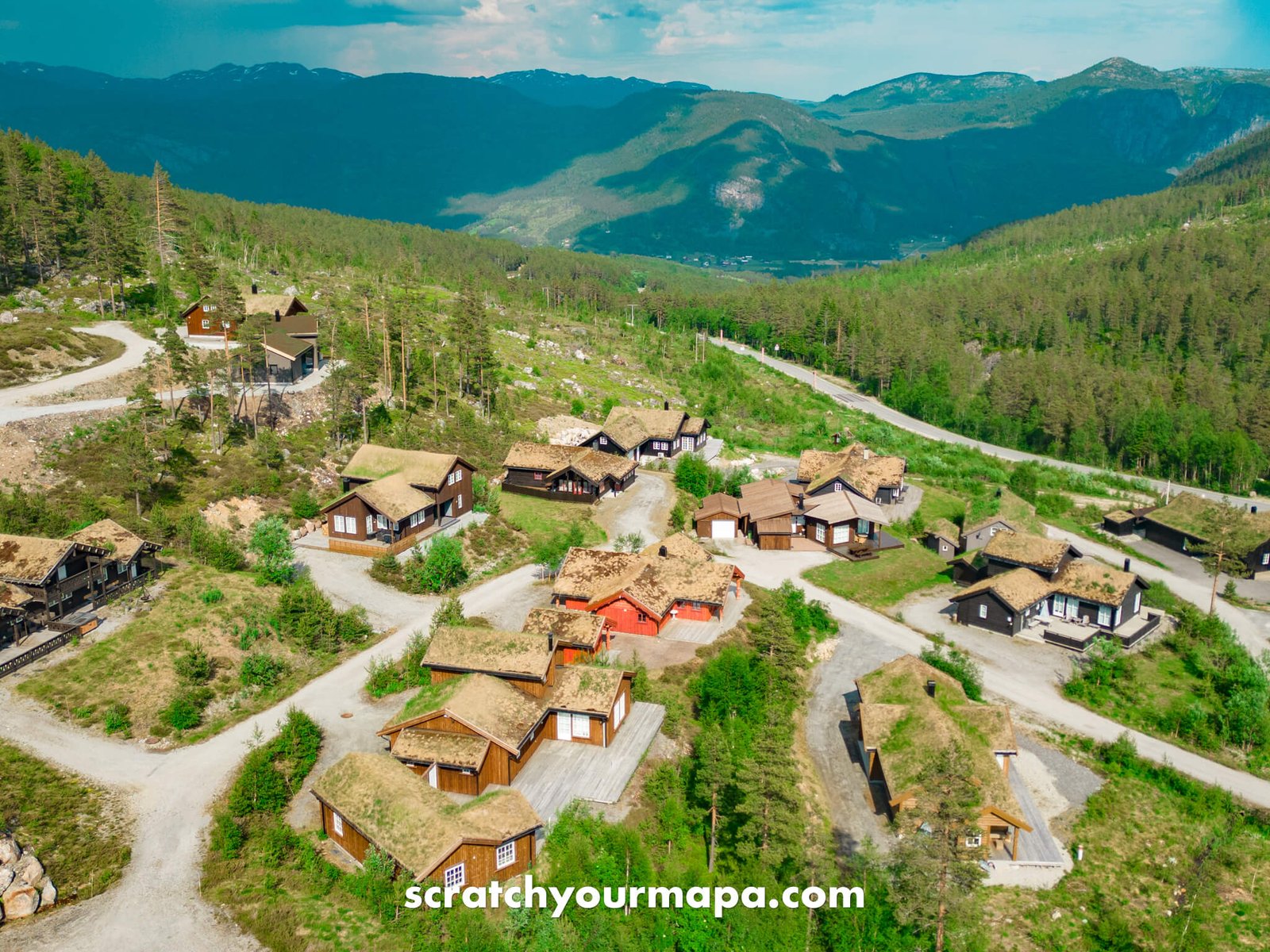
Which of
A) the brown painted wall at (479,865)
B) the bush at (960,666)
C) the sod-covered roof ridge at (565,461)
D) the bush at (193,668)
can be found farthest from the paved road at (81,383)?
the bush at (960,666)

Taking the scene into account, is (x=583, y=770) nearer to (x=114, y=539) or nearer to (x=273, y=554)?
(x=273, y=554)

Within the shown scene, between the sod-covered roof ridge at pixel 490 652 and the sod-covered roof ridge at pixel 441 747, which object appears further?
the sod-covered roof ridge at pixel 490 652

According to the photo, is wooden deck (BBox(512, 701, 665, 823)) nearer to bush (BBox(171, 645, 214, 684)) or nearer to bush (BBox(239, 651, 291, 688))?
bush (BBox(239, 651, 291, 688))

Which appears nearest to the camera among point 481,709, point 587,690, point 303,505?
point 481,709

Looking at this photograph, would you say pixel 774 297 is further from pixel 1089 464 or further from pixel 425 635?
pixel 425 635

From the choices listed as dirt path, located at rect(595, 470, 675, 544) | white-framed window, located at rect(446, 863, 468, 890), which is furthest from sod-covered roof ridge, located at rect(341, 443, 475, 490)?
white-framed window, located at rect(446, 863, 468, 890)

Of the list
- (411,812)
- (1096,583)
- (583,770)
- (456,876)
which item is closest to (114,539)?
(411,812)

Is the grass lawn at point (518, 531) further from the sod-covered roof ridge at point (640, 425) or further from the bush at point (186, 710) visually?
the bush at point (186, 710)
